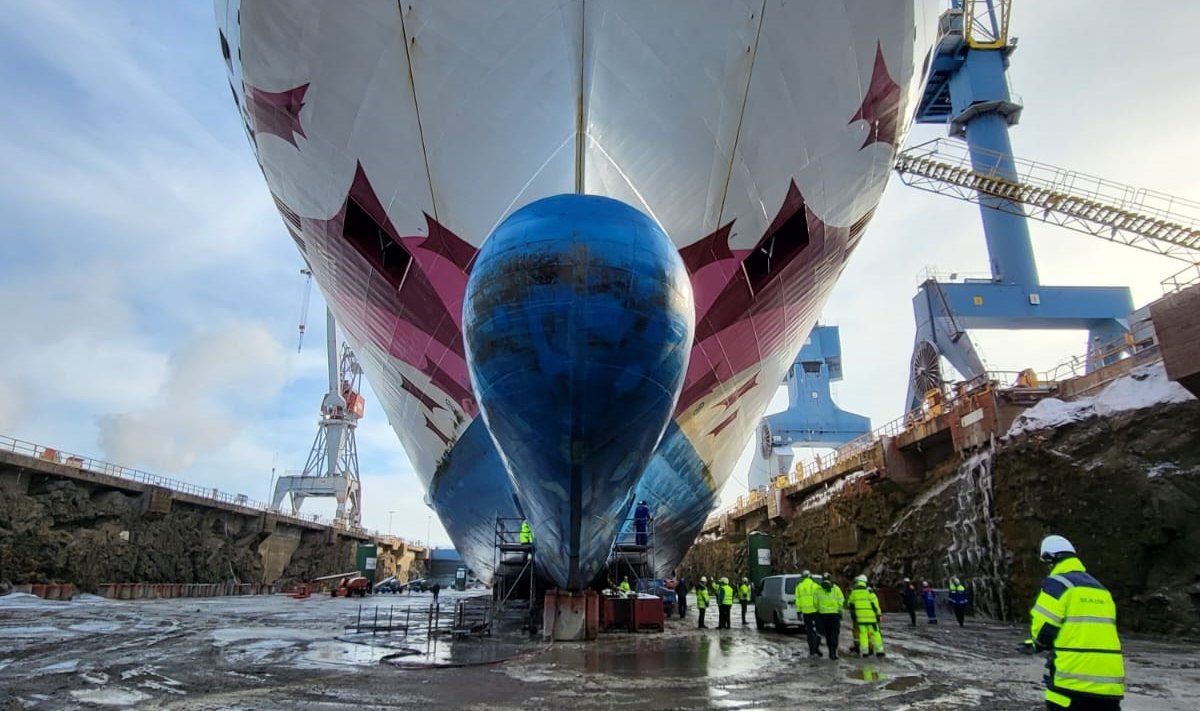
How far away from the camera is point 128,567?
2766cm

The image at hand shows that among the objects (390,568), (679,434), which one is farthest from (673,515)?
(390,568)

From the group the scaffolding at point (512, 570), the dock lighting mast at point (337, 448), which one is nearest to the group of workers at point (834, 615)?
the scaffolding at point (512, 570)

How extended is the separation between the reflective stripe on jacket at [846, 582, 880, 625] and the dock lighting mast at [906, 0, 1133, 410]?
61.6ft

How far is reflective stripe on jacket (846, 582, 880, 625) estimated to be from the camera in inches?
324

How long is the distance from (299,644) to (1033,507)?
13.3 metres

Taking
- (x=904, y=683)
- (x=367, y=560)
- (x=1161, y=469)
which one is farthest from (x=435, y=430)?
(x=367, y=560)

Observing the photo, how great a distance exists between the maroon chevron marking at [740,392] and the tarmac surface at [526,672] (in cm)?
325

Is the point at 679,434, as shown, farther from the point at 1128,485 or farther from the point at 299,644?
the point at 1128,485

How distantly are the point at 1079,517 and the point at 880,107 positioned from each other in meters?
9.34

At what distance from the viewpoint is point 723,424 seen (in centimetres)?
995

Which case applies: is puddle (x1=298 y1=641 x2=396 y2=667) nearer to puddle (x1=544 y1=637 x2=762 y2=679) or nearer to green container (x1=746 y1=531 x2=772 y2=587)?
puddle (x1=544 y1=637 x2=762 y2=679)

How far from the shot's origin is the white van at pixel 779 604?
39.2 ft

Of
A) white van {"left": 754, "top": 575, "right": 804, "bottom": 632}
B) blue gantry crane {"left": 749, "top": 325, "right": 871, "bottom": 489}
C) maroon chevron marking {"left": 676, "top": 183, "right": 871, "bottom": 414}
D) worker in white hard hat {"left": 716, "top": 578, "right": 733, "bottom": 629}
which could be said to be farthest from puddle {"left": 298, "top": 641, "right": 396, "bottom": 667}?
blue gantry crane {"left": 749, "top": 325, "right": 871, "bottom": 489}

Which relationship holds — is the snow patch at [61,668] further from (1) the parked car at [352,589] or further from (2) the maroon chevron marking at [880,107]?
(1) the parked car at [352,589]
